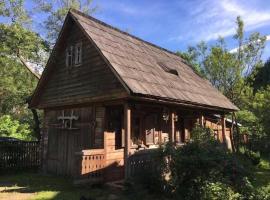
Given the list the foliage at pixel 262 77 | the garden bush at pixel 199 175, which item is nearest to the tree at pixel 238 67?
the foliage at pixel 262 77

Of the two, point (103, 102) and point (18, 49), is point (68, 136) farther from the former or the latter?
point (18, 49)

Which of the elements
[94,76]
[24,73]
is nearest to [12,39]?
[24,73]

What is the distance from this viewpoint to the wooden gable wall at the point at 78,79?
1241cm

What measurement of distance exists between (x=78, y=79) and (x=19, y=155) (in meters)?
5.56

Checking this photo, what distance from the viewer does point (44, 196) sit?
33.0 ft

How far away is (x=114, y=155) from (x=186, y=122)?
21.4 feet

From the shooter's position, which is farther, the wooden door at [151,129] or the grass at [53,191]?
the wooden door at [151,129]

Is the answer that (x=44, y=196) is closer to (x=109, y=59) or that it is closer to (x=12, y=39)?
(x=109, y=59)

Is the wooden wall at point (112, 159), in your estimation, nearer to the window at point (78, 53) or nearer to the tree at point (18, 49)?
the window at point (78, 53)

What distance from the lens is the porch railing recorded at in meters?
10.5

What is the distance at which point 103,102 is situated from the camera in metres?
12.7

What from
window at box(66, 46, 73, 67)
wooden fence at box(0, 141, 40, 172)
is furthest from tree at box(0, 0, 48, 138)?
window at box(66, 46, 73, 67)

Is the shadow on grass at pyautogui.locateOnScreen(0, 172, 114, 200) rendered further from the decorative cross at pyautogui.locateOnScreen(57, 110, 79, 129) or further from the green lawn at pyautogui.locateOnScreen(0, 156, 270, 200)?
the decorative cross at pyautogui.locateOnScreen(57, 110, 79, 129)

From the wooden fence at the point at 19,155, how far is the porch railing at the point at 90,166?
6.24m
